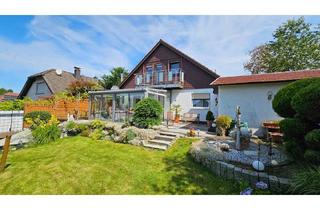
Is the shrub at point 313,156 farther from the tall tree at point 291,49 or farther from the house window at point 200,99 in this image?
the tall tree at point 291,49

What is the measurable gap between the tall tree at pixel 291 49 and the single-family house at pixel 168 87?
1287 centimetres

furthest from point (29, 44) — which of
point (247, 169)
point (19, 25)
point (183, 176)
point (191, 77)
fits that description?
point (247, 169)

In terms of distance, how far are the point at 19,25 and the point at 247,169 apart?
475 inches

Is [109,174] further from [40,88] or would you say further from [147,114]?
[40,88]

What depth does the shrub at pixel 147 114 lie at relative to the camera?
9.82 metres

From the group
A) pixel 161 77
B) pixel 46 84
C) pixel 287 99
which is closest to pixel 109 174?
pixel 287 99

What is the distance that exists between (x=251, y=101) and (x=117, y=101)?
9639 millimetres

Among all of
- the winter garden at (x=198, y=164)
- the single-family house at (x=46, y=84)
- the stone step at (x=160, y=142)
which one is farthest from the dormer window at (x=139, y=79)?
the winter garden at (x=198, y=164)

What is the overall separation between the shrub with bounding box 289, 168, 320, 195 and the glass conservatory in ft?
30.8

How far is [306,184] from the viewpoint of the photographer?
11.6 feet

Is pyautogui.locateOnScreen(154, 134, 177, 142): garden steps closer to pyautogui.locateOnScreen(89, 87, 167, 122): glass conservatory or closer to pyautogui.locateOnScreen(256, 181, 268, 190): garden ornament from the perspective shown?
pyautogui.locateOnScreen(89, 87, 167, 122): glass conservatory

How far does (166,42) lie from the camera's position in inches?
677

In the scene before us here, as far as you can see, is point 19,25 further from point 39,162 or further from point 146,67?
point 146,67
